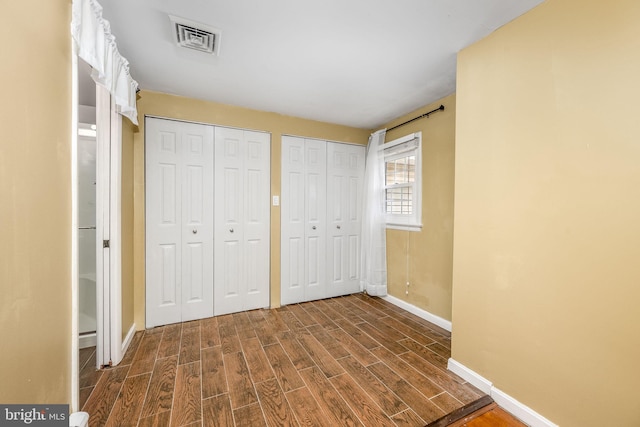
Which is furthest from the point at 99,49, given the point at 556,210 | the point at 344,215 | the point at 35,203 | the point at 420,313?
the point at 420,313

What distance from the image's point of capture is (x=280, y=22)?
61.4 inches

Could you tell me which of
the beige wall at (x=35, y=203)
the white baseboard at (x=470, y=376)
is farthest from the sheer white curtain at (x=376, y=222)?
the beige wall at (x=35, y=203)

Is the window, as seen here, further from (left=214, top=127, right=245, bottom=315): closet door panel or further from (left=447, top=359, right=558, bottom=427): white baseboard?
(left=214, top=127, right=245, bottom=315): closet door panel

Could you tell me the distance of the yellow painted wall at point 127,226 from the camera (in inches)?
84.0

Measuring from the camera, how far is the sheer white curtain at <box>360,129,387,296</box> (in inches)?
131

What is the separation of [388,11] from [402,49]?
403 mm

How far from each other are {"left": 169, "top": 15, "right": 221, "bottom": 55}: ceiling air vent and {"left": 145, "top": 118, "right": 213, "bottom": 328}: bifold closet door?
1059 mm

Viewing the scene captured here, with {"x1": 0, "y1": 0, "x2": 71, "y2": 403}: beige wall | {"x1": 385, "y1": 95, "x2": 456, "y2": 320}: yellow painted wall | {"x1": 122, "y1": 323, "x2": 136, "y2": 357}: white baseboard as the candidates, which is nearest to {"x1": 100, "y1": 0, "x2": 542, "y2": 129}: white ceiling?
{"x1": 385, "y1": 95, "x2": 456, "y2": 320}: yellow painted wall

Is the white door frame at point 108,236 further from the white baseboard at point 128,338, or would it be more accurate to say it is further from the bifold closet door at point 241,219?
the bifold closet door at point 241,219

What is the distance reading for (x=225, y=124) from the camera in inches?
110

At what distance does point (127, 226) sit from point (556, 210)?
3.19 metres

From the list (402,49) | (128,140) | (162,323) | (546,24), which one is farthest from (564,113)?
(162,323)

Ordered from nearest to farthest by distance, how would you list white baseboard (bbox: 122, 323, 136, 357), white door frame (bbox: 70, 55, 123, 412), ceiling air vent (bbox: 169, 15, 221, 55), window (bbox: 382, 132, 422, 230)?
ceiling air vent (bbox: 169, 15, 221, 55)
white door frame (bbox: 70, 55, 123, 412)
white baseboard (bbox: 122, 323, 136, 357)
window (bbox: 382, 132, 422, 230)

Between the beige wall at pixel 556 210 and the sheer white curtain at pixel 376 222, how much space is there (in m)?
1.53
